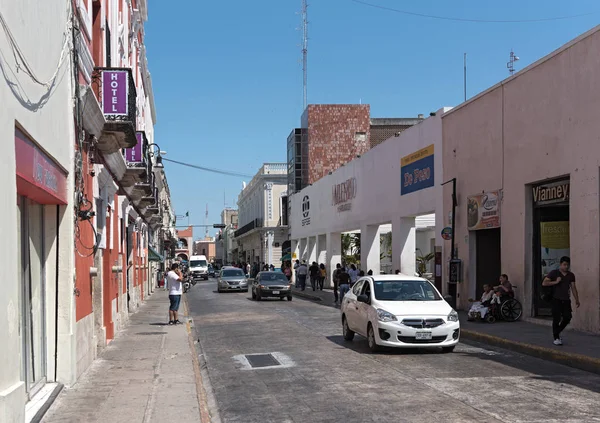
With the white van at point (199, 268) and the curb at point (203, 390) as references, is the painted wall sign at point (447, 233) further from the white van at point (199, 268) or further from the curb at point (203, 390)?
the white van at point (199, 268)

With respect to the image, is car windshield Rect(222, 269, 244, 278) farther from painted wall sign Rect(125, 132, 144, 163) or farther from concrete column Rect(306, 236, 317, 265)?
painted wall sign Rect(125, 132, 144, 163)

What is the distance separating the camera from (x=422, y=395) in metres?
9.76

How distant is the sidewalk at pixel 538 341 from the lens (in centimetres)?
1284

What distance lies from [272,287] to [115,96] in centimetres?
2116

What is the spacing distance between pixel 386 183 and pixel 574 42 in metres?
15.6

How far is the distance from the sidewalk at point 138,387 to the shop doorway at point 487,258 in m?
10.8

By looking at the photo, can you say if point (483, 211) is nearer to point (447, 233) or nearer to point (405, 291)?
point (447, 233)

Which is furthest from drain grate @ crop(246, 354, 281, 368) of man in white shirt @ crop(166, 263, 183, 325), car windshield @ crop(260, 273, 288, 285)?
car windshield @ crop(260, 273, 288, 285)

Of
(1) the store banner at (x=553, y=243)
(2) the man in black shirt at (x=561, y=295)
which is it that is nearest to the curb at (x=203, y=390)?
(2) the man in black shirt at (x=561, y=295)

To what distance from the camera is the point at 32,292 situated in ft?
31.2

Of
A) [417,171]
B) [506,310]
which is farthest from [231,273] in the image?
[506,310]

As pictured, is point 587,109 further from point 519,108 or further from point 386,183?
point 386,183

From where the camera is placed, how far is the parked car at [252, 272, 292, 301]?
3400 centimetres

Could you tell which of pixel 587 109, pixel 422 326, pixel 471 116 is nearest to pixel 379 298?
pixel 422 326
